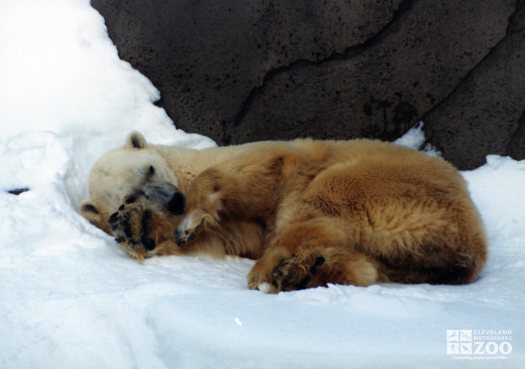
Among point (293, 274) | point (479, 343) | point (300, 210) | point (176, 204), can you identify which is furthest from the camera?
point (176, 204)

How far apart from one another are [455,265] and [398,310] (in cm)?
88

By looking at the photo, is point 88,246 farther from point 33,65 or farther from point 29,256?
point 33,65

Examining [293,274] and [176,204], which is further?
[176,204]

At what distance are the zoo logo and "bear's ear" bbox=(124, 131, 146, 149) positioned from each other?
287 cm

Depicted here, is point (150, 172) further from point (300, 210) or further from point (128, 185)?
point (300, 210)

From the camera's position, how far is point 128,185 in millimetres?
4492

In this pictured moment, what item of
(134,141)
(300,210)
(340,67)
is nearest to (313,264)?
(300,210)

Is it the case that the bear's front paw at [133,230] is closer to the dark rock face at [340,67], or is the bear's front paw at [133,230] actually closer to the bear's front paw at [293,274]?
the bear's front paw at [293,274]

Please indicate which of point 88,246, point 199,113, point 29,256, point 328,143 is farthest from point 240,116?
point 29,256

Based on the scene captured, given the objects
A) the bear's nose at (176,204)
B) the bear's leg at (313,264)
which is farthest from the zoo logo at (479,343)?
the bear's nose at (176,204)

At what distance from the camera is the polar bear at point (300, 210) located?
3488 mm

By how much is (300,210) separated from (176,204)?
0.90 meters

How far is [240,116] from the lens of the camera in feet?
18.7

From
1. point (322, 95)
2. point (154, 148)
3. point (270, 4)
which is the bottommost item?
point (154, 148)
